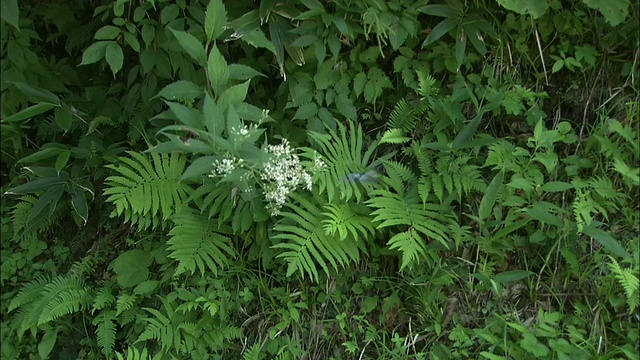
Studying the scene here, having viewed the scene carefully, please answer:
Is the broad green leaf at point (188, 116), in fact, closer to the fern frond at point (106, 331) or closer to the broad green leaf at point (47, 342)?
the fern frond at point (106, 331)

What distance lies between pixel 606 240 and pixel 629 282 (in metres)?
0.18

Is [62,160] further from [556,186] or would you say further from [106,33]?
[556,186]

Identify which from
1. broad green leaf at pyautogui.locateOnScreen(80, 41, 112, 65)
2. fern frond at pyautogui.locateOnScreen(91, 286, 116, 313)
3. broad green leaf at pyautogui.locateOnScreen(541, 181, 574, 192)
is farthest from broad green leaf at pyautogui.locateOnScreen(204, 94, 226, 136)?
broad green leaf at pyautogui.locateOnScreen(541, 181, 574, 192)

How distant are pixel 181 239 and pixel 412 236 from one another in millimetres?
1029

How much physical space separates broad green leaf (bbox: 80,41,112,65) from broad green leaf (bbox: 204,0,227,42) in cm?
51

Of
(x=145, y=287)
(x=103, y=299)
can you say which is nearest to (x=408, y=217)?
(x=145, y=287)

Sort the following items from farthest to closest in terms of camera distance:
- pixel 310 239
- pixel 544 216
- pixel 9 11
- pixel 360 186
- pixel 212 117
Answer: pixel 360 186
pixel 310 239
pixel 544 216
pixel 9 11
pixel 212 117

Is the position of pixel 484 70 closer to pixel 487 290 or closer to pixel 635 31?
pixel 635 31

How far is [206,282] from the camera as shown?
2.46 metres

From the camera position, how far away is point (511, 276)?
2.22 metres

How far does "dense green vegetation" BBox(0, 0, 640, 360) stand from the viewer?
220cm

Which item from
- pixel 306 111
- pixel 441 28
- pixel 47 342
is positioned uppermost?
pixel 441 28

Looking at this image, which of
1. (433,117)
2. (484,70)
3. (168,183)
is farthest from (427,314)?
(168,183)

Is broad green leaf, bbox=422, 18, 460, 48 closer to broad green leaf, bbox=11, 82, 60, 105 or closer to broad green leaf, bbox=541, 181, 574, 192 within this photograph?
broad green leaf, bbox=541, 181, 574, 192
